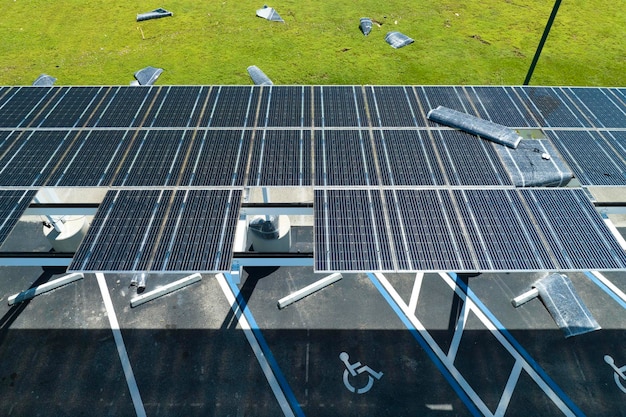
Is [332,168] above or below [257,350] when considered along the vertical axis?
above

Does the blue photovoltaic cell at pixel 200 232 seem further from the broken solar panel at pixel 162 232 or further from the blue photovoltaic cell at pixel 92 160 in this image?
the blue photovoltaic cell at pixel 92 160

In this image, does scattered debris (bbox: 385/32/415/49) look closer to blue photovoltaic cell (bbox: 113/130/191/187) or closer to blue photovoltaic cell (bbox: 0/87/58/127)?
blue photovoltaic cell (bbox: 113/130/191/187)

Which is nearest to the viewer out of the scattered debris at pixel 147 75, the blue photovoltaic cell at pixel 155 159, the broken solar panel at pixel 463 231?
the broken solar panel at pixel 463 231

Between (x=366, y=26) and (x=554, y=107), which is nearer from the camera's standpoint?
(x=554, y=107)

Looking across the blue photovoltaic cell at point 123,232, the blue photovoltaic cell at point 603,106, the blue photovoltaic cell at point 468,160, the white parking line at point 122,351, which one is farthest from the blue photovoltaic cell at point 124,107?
the blue photovoltaic cell at point 603,106

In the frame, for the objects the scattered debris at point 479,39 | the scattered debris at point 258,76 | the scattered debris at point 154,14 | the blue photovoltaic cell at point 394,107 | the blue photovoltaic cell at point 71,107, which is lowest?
the scattered debris at point 258,76

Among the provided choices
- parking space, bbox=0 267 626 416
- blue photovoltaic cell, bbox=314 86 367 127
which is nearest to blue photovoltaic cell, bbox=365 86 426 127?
blue photovoltaic cell, bbox=314 86 367 127

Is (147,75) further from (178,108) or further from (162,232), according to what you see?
(162,232)

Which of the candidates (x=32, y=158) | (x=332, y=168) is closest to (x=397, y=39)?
(x=332, y=168)
